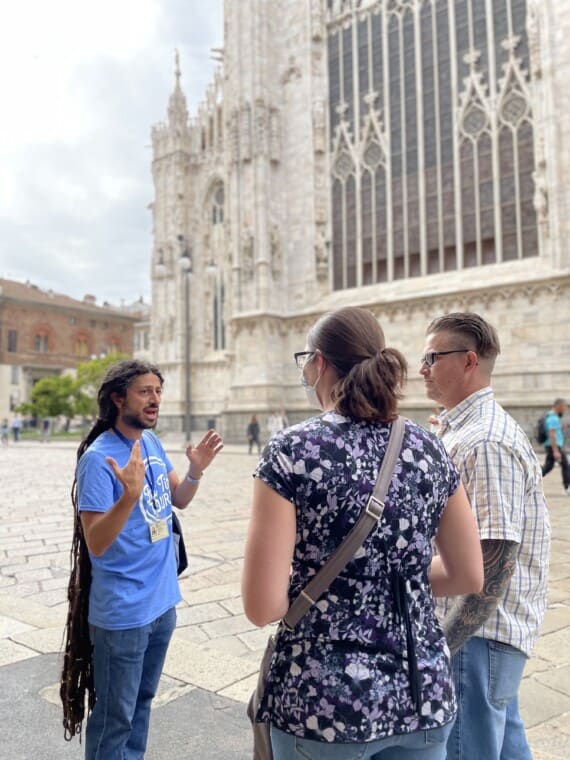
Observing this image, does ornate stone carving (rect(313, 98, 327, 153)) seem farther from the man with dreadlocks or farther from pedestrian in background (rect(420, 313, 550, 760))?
pedestrian in background (rect(420, 313, 550, 760))

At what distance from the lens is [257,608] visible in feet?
4.49

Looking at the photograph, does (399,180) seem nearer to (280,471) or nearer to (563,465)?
(563,465)

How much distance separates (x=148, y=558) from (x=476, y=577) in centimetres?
125

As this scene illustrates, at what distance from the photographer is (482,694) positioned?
181 centimetres

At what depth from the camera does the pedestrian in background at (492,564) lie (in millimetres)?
1749

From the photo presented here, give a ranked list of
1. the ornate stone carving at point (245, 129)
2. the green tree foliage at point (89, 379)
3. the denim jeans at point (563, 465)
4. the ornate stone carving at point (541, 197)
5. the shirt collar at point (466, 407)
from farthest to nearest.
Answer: the green tree foliage at point (89, 379) → the ornate stone carving at point (245, 129) → the ornate stone carving at point (541, 197) → the denim jeans at point (563, 465) → the shirt collar at point (466, 407)

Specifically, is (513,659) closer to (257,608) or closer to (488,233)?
(257,608)

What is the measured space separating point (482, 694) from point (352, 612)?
2.42ft

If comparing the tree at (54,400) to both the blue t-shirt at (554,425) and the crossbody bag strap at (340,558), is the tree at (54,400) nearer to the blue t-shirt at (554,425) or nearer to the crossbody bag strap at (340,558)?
the blue t-shirt at (554,425)

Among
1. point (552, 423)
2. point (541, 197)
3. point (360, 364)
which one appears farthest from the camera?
point (541, 197)

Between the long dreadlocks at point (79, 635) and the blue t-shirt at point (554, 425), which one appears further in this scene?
the blue t-shirt at point (554, 425)

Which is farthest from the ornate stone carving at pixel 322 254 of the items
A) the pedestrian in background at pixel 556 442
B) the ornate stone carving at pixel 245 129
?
the pedestrian in background at pixel 556 442

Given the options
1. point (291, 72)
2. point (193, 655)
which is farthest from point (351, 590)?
point (291, 72)

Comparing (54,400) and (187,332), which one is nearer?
(187,332)
